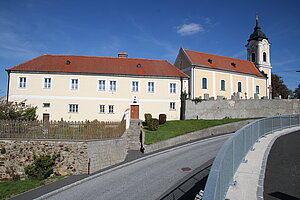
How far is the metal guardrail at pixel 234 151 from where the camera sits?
4.24 meters

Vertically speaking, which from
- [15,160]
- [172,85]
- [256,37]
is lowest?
[15,160]

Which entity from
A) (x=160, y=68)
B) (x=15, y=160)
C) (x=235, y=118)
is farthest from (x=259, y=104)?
(x=15, y=160)

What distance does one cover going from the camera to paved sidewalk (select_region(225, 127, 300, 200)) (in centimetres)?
629

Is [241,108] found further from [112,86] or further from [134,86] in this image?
[112,86]

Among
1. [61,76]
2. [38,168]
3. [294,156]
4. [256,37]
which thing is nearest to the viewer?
A: [294,156]

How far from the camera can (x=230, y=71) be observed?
4056cm

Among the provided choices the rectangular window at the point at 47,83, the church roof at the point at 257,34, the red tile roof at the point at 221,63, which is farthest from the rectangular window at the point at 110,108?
the church roof at the point at 257,34

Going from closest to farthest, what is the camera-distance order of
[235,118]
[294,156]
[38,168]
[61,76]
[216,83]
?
[294,156] → [38,168] → [61,76] → [235,118] → [216,83]

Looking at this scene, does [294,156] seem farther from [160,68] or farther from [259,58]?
[259,58]

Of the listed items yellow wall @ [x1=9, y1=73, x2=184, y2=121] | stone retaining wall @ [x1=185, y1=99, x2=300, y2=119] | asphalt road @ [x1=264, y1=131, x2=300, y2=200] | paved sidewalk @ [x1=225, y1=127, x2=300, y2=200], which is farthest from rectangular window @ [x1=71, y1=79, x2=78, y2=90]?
asphalt road @ [x1=264, y1=131, x2=300, y2=200]

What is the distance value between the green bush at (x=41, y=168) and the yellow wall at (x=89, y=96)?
13.2 meters

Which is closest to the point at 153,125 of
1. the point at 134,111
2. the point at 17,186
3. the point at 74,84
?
the point at 134,111

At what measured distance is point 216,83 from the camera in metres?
38.9

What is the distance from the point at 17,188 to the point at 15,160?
3254 millimetres
